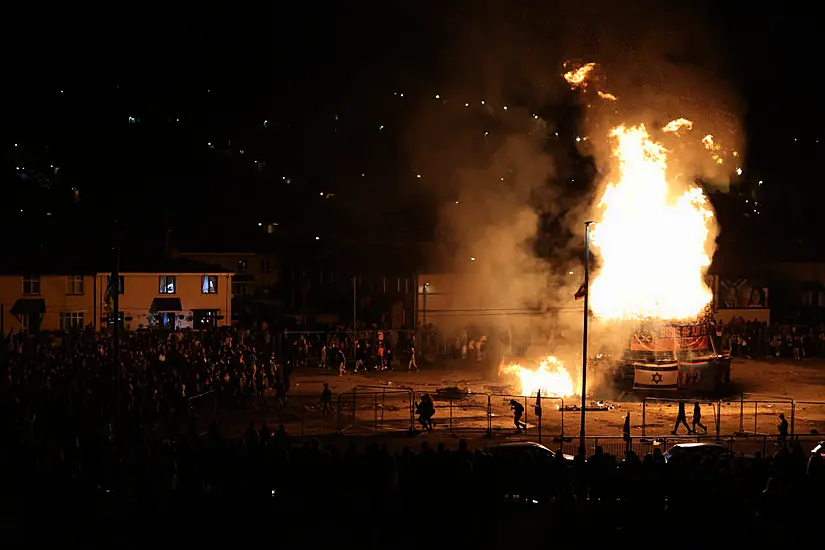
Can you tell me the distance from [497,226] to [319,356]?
12.8 metres

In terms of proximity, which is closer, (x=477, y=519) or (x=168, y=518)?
(x=168, y=518)

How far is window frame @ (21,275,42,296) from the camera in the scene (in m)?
41.9

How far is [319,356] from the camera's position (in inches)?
1544

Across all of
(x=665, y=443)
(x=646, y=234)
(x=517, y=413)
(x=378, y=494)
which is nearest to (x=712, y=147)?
(x=646, y=234)

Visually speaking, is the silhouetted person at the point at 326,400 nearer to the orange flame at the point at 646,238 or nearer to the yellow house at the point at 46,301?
the orange flame at the point at 646,238

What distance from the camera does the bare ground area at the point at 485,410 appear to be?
81.9 feet

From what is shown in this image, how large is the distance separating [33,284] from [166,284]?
20.4ft

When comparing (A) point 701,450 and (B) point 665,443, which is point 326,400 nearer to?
(B) point 665,443

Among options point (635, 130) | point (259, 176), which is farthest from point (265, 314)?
point (259, 176)

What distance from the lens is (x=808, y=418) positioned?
27.3 meters

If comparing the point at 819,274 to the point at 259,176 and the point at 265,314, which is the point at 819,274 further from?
the point at 259,176

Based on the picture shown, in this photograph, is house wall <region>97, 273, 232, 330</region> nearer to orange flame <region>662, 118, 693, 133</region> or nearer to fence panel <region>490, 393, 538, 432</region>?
fence panel <region>490, 393, 538, 432</region>

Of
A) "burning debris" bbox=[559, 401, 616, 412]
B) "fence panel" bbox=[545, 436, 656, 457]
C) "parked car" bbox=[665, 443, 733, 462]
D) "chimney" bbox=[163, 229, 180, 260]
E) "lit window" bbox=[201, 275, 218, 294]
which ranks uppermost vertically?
"chimney" bbox=[163, 229, 180, 260]

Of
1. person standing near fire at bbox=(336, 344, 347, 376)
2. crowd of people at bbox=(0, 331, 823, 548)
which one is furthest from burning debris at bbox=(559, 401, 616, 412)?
crowd of people at bbox=(0, 331, 823, 548)
